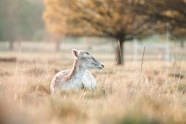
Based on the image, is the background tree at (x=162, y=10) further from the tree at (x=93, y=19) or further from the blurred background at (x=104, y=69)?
the tree at (x=93, y=19)

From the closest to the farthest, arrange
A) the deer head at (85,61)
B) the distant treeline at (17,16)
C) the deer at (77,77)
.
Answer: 1. the deer at (77,77)
2. the deer head at (85,61)
3. the distant treeline at (17,16)

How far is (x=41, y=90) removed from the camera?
933 cm

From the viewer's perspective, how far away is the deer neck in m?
9.14

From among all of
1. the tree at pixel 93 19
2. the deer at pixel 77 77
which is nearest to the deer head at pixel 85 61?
the deer at pixel 77 77

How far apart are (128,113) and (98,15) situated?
23.0m

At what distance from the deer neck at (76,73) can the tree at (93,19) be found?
17.0 metres

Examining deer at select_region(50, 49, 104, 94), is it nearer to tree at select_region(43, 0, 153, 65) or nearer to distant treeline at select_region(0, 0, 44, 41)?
tree at select_region(43, 0, 153, 65)

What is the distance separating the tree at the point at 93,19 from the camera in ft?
87.4

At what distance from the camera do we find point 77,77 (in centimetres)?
920

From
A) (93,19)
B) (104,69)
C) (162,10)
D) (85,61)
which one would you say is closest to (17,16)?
(93,19)

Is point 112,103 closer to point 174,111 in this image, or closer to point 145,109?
point 145,109

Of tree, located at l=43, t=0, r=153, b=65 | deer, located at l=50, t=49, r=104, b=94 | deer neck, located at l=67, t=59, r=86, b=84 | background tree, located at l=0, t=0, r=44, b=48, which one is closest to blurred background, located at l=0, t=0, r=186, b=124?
tree, located at l=43, t=0, r=153, b=65

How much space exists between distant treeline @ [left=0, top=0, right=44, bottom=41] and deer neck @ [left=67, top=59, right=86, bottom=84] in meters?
44.8

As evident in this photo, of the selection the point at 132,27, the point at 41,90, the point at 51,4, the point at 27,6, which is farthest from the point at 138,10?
the point at 27,6
